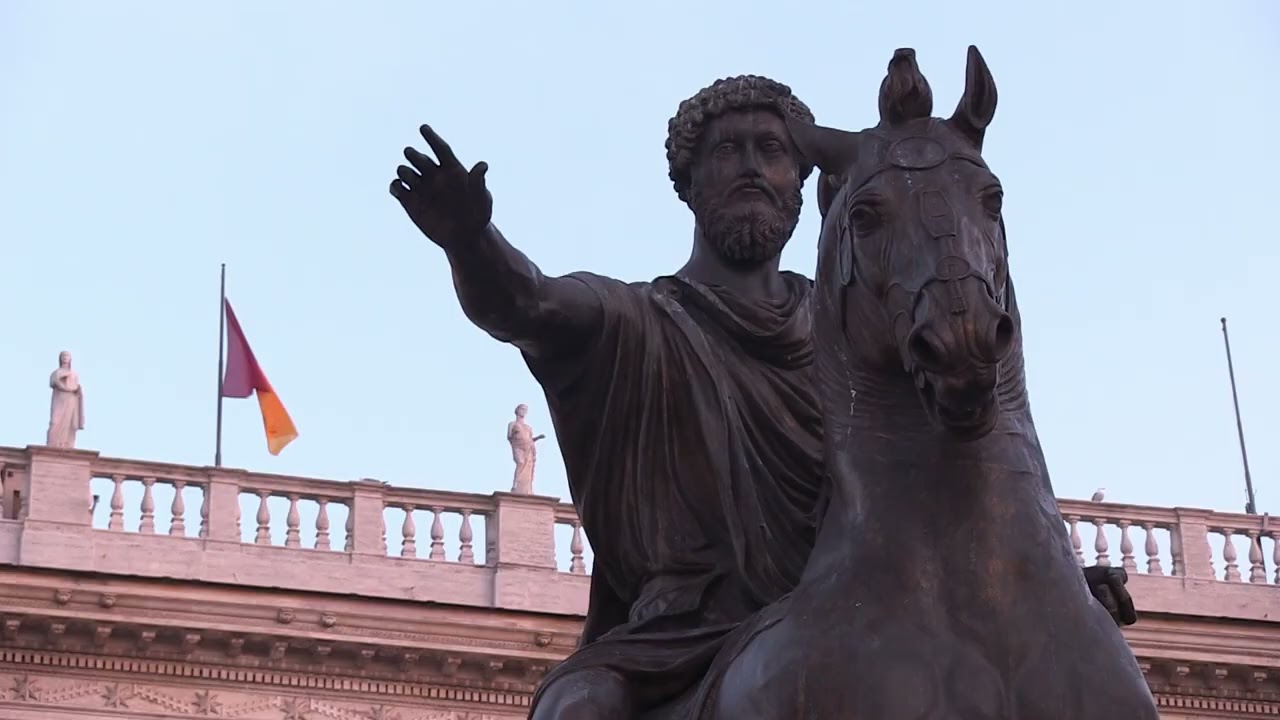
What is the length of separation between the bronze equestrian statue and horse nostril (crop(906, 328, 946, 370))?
61 centimetres

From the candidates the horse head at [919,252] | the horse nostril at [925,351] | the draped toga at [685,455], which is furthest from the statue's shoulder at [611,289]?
the horse nostril at [925,351]

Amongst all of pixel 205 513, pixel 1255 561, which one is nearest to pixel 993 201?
pixel 205 513

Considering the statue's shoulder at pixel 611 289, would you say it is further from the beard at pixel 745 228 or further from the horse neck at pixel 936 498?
the horse neck at pixel 936 498

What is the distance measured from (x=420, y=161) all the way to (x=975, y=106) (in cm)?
93

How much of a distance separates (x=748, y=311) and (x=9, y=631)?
2325 centimetres

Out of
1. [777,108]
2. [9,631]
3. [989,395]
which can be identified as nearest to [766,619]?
[989,395]

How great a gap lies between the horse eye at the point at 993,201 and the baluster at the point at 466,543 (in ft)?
83.3

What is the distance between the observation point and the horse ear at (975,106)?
510 cm

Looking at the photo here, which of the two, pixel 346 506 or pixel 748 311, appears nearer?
pixel 748 311

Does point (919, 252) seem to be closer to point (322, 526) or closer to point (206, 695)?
point (206, 695)

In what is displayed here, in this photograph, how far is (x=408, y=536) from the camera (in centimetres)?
3019

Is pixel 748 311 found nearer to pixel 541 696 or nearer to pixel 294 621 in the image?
pixel 541 696

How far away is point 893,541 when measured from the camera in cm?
496

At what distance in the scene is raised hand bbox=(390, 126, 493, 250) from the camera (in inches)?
210
